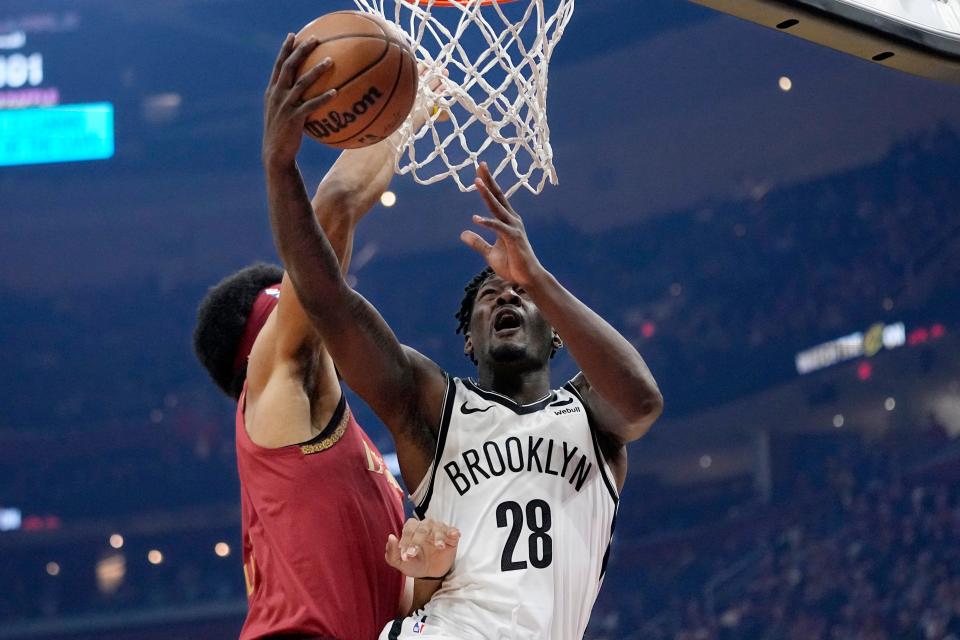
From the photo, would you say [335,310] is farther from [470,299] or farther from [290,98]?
[470,299]

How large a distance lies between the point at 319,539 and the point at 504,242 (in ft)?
2.42

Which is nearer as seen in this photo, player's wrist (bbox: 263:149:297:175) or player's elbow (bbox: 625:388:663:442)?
player's wrist (bbox: 263:149:297:175)

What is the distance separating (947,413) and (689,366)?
2.56 m

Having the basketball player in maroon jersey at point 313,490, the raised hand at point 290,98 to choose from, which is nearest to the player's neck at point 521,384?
the basketball player in maroon jersey at point 313,490

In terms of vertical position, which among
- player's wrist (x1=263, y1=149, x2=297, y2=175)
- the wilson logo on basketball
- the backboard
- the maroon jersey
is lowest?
the maroon jersey

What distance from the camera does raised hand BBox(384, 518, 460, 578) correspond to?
208 cm

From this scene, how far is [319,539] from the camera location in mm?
2314

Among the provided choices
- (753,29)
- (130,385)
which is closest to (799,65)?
(753,29)

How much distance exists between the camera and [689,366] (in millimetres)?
11570

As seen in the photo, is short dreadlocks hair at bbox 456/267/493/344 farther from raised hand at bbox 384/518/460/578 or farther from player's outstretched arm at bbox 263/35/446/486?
raised hand at bbox 384/518/460/578

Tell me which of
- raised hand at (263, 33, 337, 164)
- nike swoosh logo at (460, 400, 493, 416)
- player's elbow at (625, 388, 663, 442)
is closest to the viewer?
raised hand at (263, 33, 337, 164)

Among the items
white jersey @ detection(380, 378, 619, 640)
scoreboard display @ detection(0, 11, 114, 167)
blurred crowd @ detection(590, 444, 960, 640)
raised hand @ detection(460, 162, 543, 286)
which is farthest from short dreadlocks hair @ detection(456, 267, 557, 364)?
scoreboard display @ detection(0, 11, 114, 167)

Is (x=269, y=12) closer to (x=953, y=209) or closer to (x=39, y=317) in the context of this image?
(x=39, y=317)

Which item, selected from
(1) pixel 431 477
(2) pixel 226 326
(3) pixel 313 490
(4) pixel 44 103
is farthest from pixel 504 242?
(4) pixel 44 103
